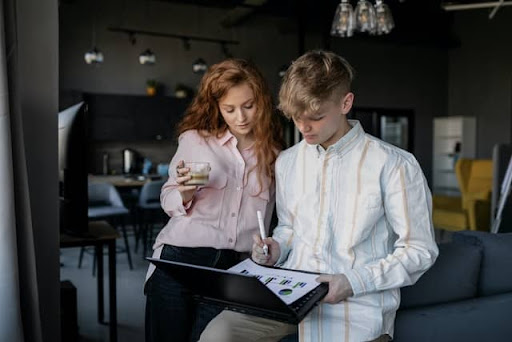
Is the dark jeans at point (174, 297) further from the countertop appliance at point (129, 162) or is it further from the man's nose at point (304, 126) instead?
the countertop appliance at point (129, 162)

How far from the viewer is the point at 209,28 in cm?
897

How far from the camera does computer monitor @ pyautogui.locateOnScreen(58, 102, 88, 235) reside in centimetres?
220

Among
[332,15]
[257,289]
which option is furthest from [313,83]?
[332,15]

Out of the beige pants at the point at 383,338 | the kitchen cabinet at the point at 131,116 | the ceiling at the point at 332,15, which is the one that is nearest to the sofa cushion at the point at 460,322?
the beige pants at the point at 383,338

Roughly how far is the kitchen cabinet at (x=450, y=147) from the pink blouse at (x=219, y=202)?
9124 millimetres

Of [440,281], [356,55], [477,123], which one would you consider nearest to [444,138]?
[477,123]

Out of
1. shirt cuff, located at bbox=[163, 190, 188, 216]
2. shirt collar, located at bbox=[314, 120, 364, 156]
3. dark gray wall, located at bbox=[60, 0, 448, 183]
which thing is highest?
dark gray wall, located at bbox=[60, 0, 448, 183]

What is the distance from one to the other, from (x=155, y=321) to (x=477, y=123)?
981cm

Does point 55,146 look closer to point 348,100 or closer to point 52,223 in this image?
point 52,223

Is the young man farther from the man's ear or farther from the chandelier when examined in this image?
the chandelier

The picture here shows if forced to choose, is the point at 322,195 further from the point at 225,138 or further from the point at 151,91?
the point at 151,91

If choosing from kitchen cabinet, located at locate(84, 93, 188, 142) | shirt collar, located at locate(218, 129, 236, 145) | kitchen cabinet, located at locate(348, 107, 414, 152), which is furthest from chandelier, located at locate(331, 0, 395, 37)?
kitchen cabinet, located at locate(348, 107, 414, 152)

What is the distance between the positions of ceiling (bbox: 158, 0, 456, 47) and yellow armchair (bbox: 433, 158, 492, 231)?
8.04 feet

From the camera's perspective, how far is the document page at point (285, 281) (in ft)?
4.26
